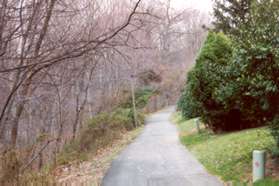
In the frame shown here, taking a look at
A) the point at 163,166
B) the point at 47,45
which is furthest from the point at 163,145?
the point at 47,45

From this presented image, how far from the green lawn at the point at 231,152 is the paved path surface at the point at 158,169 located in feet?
0.97

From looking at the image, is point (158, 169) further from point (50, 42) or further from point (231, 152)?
point (50, 42)

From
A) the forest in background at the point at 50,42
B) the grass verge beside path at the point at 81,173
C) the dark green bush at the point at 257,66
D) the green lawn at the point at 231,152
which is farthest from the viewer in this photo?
the grass verge beside path at the point at 81,173

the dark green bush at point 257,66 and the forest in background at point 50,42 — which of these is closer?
the forest in background at point 50,42

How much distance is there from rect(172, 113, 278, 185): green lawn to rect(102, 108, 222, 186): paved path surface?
29 centimetres

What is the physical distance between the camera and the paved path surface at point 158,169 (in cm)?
930

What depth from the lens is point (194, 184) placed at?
878 centimetres

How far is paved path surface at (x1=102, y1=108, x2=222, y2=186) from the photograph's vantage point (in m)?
9.30

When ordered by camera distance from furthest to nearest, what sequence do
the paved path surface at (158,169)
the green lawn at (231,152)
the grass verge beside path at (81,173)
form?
the grass verge beside path at (81,173) < the paved path surface at (158,169) < the green lawn at (231,152)

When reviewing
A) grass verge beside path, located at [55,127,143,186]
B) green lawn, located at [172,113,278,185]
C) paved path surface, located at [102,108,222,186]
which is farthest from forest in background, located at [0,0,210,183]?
green lawn, located at [172,113,278,185]

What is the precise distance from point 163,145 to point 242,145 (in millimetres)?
5276

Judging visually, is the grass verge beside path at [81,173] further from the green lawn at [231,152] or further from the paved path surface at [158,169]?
the green lawn at [231,152]

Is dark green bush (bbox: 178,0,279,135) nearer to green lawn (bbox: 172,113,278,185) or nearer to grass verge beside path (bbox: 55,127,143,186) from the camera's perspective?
green lawn (bbox: 172,113,278,185)

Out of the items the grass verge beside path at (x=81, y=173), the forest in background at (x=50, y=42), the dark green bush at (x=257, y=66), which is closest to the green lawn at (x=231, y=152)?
the dark green bush at (x=257, y=66)
